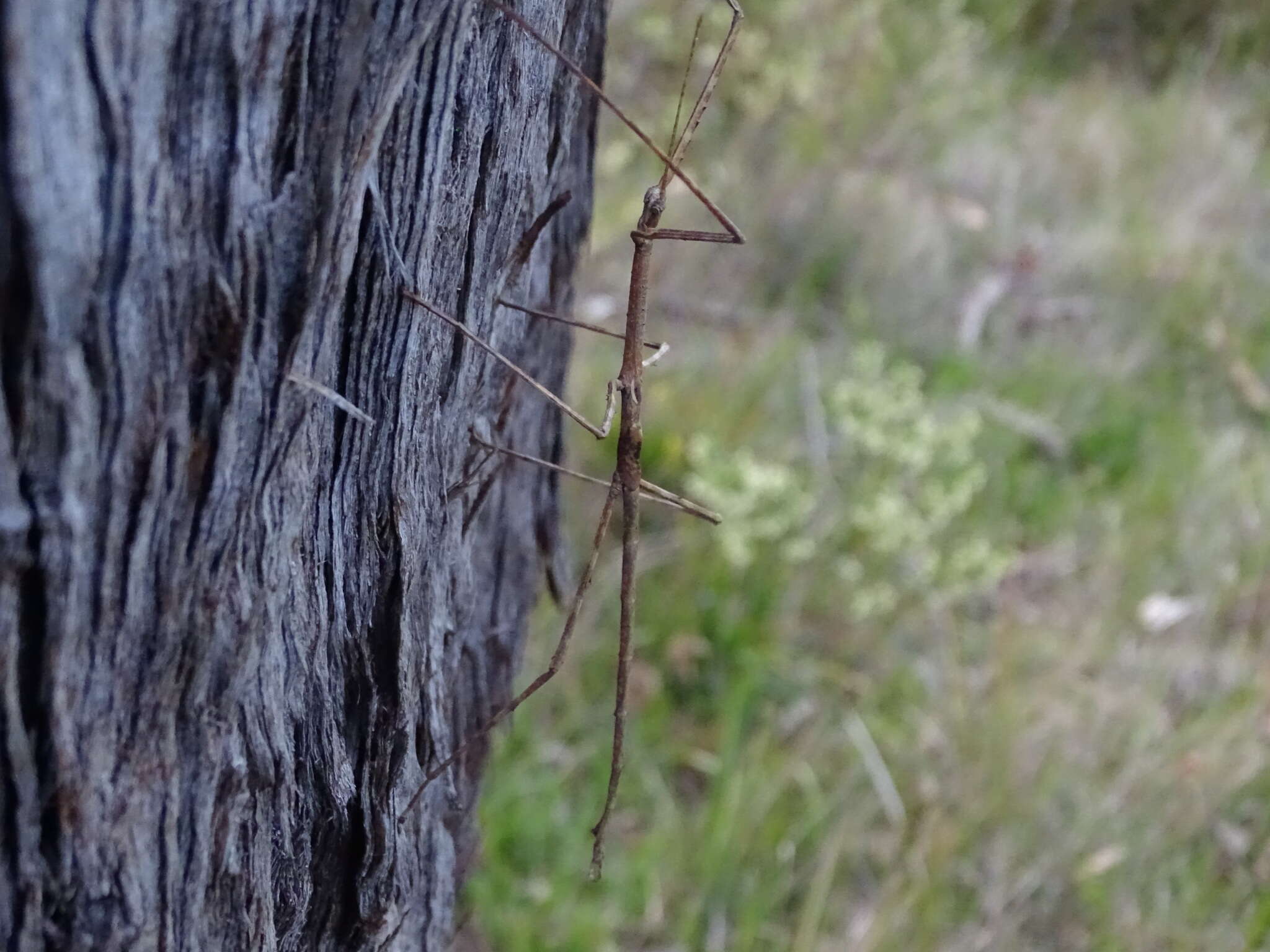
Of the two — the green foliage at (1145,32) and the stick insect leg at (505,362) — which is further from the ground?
the green foliage at (1145,32)

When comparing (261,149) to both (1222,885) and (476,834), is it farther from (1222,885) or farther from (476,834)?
(1222,885)

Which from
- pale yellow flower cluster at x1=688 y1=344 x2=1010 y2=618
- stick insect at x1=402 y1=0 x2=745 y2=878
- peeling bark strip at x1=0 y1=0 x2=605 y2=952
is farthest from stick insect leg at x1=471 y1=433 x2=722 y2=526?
pale yellow flower cluster at x1=688 y1=344 x2=1010 y2=618

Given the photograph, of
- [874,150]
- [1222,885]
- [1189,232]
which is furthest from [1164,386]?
[1222,885]

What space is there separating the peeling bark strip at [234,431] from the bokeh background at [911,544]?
4.04 feet

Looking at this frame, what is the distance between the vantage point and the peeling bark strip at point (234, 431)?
693 mm

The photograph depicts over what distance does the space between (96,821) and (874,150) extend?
20.8ft

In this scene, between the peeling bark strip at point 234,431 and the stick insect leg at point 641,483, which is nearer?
the peeling bark strip at point 234,431

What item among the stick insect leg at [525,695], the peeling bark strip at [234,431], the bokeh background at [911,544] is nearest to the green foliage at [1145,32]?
the bokeh background at [911,544]

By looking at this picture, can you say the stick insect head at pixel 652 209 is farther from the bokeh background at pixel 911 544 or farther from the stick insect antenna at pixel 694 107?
the bokeh background at pixel 911 544

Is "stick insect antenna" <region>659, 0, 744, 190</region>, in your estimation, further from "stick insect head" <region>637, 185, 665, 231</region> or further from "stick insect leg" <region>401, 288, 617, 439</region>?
"stick insect leg" <region>401, 288, 617, 439</region>

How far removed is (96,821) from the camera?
33.9 inches

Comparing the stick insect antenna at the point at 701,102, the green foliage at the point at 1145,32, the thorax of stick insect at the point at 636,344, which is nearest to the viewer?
the stick insect antenna at the point at 701,102

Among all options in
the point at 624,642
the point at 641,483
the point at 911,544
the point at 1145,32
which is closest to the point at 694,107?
the point at 641,483

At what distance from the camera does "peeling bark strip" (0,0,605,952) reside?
0.69 meters
